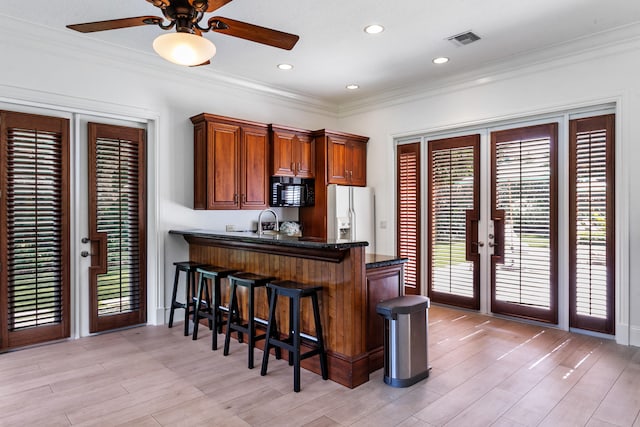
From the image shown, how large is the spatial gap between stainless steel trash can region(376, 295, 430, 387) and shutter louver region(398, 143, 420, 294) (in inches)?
102

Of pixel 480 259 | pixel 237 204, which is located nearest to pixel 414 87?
pixel 480 259

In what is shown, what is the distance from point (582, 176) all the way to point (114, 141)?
15.8 ft

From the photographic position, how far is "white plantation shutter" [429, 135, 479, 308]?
496cm

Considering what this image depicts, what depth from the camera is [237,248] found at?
4031 millimetres

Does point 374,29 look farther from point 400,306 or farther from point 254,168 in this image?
point 400,306

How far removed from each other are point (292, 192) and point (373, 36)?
226 cm

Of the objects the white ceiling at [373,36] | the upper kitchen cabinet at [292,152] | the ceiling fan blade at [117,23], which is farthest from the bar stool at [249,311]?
the white ceiling at [373,36]

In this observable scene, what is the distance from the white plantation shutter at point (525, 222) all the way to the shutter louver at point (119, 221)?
405cm

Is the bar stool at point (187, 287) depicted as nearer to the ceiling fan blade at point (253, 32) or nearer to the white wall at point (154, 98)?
the white wall at point (154, 98)

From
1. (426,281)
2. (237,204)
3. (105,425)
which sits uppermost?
(237,204)

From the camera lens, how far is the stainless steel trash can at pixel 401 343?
2918 mm

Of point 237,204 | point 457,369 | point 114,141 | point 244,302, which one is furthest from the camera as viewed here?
point 237,204

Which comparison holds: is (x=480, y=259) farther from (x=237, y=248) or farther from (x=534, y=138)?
(x=237, y=248)

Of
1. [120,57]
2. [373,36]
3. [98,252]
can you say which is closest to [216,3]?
[373,36]
